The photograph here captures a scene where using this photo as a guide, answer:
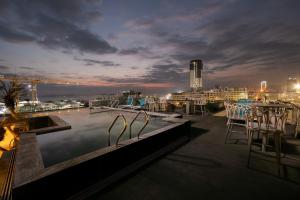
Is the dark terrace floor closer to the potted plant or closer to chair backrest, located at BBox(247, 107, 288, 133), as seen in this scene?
chair backrest, located at BBox(247, 107, 288, 133)

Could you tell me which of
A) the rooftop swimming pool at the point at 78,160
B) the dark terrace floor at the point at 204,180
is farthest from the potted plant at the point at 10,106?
the dark terrace floor at the point at 204,180

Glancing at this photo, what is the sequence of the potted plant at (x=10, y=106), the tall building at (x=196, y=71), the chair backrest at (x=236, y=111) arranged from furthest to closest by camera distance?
the tall building at (x=196, y=71) < the potted plant at (x=10, y=106) < the chair backrest at (x=236, y=111)

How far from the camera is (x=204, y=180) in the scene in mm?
1832

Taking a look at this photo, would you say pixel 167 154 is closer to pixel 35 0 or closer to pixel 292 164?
pixel 292 164

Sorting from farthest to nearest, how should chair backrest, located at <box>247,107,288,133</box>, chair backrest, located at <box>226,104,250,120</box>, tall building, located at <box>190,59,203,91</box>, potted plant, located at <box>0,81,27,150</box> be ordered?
tall building, located at <box>190,59,203,91</box>
potted plant, located at <box>0,81,27,150</box>
chair backrest, located at <box>226,104,250,120</box>
chair backrest, located at <box>247,107,288,133</box>

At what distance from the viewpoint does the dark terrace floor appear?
1.57 m

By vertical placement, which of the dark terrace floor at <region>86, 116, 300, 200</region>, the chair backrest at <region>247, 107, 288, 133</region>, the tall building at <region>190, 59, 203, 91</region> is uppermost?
the tall building at <region>190, 59, 203, 91</region>

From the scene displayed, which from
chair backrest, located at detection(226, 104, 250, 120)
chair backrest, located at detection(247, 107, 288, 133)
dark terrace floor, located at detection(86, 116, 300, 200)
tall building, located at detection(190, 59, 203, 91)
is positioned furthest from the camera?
tall building, located at detection(190, 59, 203, 91)

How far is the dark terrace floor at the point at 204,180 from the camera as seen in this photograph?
157 cm

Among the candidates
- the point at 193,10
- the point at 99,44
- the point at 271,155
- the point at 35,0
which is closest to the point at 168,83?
the point at 99,44

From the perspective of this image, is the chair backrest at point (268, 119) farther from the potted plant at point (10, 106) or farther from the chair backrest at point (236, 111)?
the potted plant at point (10, 106)

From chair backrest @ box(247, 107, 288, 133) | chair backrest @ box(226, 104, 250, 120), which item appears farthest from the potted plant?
chair backrest @ box(247, 107, 288, 133)

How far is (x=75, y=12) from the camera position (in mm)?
7414

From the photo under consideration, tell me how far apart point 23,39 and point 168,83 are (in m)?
31.1
